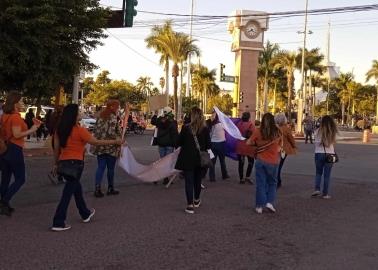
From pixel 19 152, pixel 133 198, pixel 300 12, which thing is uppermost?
pixel 300 12

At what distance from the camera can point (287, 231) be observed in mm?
8070

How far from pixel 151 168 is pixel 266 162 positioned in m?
3.62

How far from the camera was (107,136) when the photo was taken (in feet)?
35.0

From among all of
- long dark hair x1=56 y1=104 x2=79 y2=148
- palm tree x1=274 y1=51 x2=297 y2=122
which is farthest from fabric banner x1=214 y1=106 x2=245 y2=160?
palm tree x1=274 y1=51 x2=297 y2=122

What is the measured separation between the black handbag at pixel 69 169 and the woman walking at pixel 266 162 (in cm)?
320

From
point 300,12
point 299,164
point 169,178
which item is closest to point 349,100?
point 300,12

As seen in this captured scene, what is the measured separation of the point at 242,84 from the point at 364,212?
4699 centimetres

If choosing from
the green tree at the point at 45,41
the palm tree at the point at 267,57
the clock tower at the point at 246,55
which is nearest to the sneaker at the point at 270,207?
the green tree at the point at 45,41

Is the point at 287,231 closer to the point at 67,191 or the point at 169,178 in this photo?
the point at 67,191

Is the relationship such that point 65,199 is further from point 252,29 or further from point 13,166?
point 252,29

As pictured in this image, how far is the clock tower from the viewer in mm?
56125

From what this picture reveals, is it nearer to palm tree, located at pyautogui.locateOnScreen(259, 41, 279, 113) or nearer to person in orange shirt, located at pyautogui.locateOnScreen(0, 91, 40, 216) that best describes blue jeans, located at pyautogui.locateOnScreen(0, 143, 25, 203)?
person in orange shirt, located at pyautogui.locateOnScreen(0, 91, 40, 216)

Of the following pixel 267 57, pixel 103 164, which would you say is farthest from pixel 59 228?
pixel 267 57

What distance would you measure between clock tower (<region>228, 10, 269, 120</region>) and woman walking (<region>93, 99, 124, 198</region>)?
4539 centimetres
